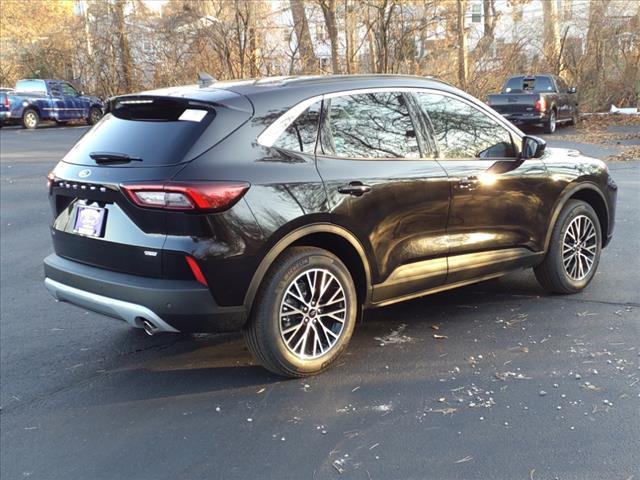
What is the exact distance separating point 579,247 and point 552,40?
987 inches

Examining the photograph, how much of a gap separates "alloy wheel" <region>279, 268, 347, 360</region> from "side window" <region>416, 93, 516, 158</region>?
1.32 metres

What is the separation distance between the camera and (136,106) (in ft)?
13.8

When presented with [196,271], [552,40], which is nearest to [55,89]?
[552,40]

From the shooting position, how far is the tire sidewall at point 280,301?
153 inches

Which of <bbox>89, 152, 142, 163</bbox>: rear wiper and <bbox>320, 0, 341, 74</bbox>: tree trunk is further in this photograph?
<bbox>320, 0, 341, 74</bbox>: tree trunk

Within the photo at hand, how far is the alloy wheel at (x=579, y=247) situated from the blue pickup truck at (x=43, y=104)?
23283mm

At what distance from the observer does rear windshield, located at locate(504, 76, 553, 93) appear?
69.2 feet

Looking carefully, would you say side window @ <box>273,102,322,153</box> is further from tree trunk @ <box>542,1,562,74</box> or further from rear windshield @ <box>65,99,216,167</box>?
tree trunk @ <box>542,1,562,74</box>

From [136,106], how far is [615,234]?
18.4ft

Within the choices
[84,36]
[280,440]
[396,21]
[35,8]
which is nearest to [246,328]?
[280,440]

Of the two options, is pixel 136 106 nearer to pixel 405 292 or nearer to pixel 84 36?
pixel 405 292

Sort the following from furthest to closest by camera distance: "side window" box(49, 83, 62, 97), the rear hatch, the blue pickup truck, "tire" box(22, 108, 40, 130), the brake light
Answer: "side window" box(49, 83, 62, 97), "tire" box(22, 108, 40, 130), the blue pickup truck, the rear hatch, the brake light

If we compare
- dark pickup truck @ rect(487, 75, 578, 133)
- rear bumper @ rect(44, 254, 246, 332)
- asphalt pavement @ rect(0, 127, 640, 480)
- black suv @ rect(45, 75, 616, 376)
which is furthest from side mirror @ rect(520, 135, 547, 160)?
dark pickup truck @ rect(487, 75, 578, 133)

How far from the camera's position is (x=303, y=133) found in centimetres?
413
